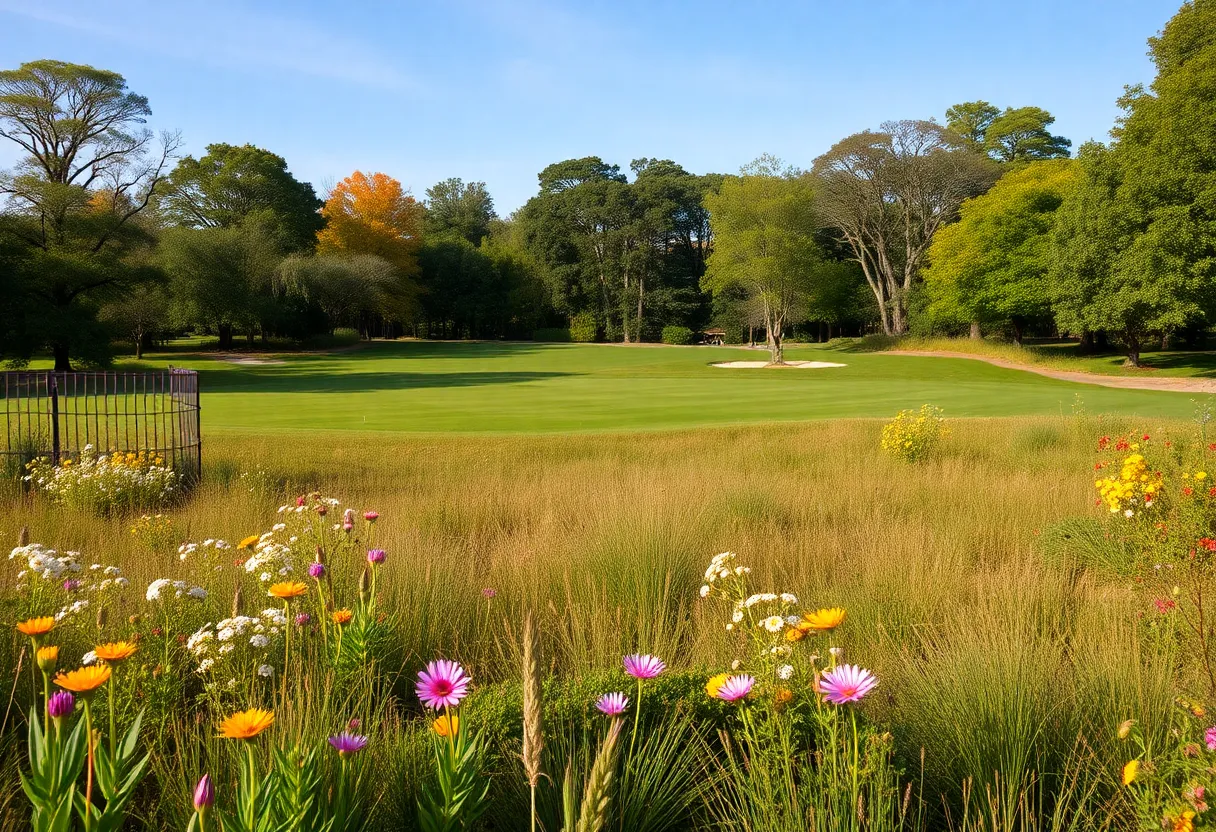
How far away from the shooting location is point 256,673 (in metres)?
3.13

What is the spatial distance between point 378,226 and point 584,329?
18.0 meters

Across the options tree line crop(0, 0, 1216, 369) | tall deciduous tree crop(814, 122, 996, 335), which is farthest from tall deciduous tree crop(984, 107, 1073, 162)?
tall deciduous tree crop(814, 122, 996, 335)

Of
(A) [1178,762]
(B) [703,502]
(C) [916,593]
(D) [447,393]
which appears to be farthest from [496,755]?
(D) [447,393]

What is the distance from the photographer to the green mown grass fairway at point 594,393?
1850cm

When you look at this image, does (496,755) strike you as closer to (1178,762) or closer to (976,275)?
(1178,762)

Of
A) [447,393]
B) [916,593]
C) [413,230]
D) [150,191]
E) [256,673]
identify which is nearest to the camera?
[256,673]

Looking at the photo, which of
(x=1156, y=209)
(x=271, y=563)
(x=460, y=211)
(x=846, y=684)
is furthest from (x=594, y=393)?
(x=460, y=211)

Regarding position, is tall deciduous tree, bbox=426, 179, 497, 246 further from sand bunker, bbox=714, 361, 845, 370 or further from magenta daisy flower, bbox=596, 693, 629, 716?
magenta daisy flower, bbox=596, 693, 629, 716

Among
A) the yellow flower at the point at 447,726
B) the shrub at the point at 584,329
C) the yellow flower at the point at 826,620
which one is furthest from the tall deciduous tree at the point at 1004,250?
the yellow flower at the point at 447,726

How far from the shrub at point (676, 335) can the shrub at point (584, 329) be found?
21.8ft

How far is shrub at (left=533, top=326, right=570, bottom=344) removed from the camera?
7319 centimetres

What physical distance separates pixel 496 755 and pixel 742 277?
45247 mm

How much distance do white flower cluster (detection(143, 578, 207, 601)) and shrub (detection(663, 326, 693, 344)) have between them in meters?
64.2

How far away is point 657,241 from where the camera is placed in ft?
238
